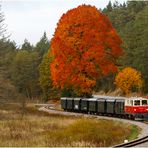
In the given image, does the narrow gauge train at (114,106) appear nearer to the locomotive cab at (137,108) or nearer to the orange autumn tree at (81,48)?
the locomotive cab at (137,108)

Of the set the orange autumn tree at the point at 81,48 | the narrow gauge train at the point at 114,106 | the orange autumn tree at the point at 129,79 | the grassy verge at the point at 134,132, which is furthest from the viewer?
the orange autumn tree at the point at 129,79

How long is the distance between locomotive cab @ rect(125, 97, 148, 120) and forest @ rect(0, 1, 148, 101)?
14.4 m

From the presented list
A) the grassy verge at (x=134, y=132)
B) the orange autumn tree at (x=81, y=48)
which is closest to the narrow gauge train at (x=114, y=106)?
the orange autumn tree at (x=81, y=48)

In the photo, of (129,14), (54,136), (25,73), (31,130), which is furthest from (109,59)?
(129,14)

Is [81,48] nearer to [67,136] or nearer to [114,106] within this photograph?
[114,106]

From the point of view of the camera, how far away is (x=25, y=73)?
13138 centimetres

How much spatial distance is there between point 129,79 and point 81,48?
88.4 ft

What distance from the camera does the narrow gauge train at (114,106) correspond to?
161 feet

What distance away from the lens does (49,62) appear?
109625 millimetres

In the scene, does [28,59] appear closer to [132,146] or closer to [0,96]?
[0,96]

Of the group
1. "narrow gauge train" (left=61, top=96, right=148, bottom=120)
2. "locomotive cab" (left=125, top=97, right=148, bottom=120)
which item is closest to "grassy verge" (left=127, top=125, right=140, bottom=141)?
"locomotive cab" (left=125, top=97, right=148, bottom=120)

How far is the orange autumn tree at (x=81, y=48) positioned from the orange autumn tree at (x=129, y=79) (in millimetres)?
21654

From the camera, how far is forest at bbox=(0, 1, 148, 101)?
218 feet

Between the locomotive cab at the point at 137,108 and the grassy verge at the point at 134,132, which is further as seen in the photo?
the locomotive cab at the point at 137,108
